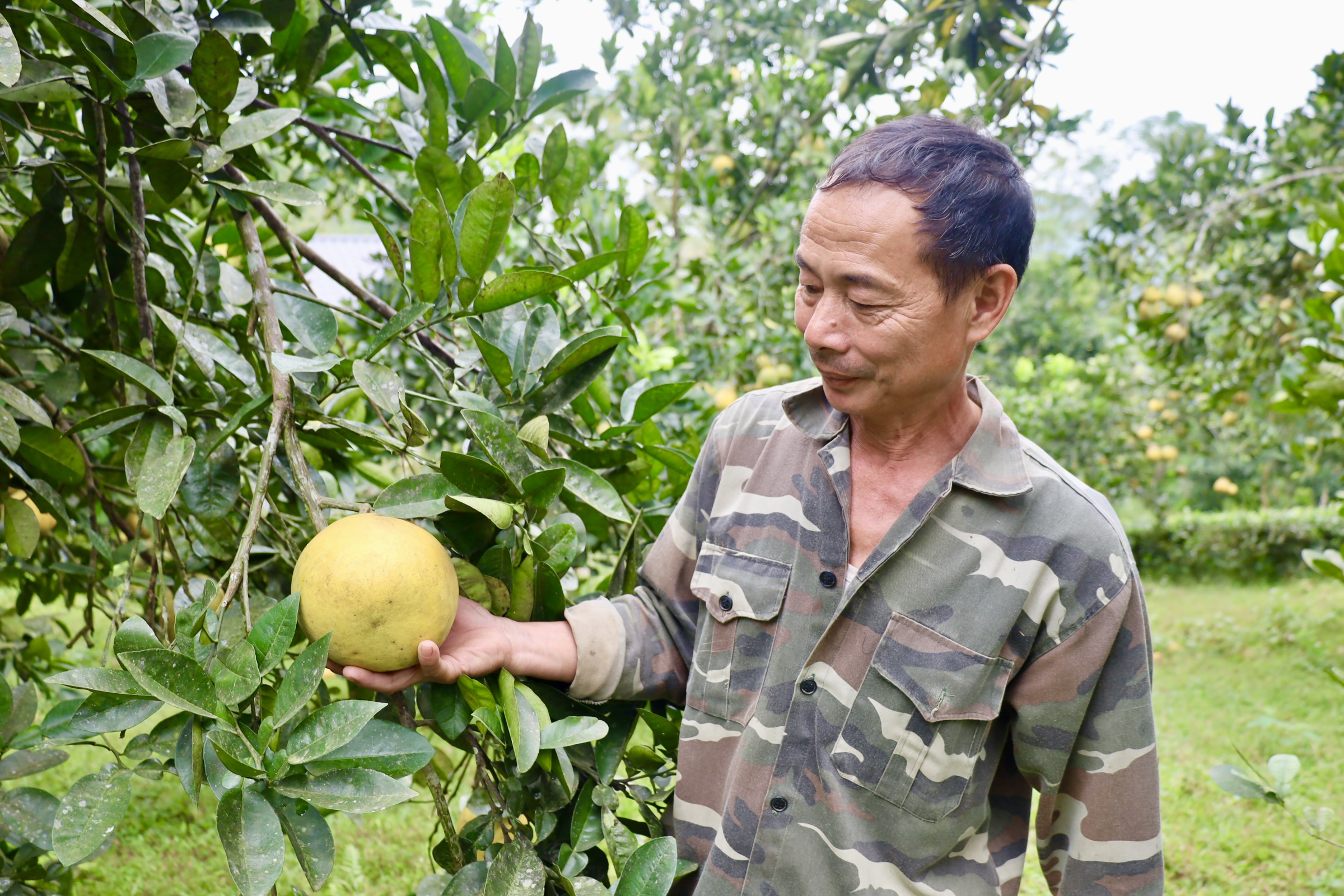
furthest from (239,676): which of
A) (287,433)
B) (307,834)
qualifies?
(287,433)

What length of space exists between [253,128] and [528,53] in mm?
437

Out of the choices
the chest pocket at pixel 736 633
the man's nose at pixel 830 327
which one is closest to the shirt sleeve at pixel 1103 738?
the chest pocket at pixel 736 633

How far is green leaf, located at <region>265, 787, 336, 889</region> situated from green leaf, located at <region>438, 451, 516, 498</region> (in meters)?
→ 0.33

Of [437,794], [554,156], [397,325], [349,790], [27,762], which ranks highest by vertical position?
[554,156]

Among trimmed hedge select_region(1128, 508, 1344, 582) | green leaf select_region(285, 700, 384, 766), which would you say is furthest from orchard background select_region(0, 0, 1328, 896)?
trimmed hedge select_region(1128, 508, 1344, 582)

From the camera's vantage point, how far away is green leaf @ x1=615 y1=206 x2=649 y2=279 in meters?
1.50

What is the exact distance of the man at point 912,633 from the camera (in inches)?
40.3

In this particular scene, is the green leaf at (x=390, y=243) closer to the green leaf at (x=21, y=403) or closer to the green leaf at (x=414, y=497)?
the green leaf at (x=414, y=497)

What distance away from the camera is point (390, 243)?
3.28 ft

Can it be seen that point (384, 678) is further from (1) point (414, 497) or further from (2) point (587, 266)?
(2) point (587, 266)

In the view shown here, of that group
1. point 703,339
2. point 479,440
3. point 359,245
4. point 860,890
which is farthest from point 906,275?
point 359,245

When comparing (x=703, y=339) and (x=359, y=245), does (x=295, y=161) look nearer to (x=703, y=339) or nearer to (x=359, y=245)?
(x=703, y=339)

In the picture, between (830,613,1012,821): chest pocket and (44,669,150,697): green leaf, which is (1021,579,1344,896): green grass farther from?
(44,669,150,697): green leaf

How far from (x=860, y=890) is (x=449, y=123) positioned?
3.67 feet
